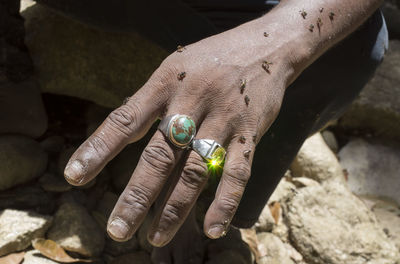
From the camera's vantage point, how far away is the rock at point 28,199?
62.7 inches

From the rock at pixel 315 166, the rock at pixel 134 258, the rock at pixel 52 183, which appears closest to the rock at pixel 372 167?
the rock at pixel 315 166

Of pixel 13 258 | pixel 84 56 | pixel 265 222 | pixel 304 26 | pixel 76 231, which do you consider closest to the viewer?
pixel 304 26

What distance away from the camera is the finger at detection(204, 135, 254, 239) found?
0.93 meters

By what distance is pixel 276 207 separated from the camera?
218cm

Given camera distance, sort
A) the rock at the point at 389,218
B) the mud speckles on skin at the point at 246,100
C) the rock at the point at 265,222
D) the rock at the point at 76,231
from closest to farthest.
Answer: the mud speckles on skin at the point at 246,100 → the rock at the point at 76,231 → the rock at the point at 265,222 → the rock at the point at 389,218

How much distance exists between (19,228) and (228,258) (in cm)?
89

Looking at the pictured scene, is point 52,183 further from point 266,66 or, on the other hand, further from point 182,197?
point 266,66

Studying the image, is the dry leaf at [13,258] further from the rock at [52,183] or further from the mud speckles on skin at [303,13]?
the mud speckles on skin at [303,13]

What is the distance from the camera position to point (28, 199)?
163cm

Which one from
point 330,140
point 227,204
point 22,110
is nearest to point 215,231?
point 227,204

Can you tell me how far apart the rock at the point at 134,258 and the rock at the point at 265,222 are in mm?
667

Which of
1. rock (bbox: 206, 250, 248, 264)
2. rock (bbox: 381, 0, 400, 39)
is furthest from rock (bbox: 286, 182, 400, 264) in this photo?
rock (bbox: 381, 0, 400, 39)

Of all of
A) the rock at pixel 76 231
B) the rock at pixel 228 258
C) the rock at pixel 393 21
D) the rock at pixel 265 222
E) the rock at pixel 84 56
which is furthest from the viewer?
the rock at pixel 393 21

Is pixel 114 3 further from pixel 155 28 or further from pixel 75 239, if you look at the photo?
pixel 75 239
